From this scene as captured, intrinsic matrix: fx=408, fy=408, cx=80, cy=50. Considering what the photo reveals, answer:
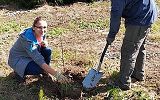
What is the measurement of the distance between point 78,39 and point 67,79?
188 centimetres

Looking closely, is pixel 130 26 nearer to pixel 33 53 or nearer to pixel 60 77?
pixel 60 77

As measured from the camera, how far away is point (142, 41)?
5.42 meters

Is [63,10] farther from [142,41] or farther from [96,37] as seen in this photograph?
[142,41]

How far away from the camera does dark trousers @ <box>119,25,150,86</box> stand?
527cm

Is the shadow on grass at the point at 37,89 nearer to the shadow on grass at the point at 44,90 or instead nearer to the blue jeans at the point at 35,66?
the shadow on grass at the point at 44,90

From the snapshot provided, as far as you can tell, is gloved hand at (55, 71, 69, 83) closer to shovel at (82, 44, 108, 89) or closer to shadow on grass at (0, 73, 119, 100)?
shadow on grass at (0, 73, 119, 100)

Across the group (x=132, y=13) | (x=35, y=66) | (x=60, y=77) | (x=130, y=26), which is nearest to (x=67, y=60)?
(x=35, y=66)

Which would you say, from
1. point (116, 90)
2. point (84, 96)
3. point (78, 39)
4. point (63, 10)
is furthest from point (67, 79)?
point (63, 10)

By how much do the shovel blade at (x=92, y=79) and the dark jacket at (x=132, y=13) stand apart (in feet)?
2.29

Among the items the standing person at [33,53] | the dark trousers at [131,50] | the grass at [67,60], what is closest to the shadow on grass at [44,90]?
the grass at [67,60]

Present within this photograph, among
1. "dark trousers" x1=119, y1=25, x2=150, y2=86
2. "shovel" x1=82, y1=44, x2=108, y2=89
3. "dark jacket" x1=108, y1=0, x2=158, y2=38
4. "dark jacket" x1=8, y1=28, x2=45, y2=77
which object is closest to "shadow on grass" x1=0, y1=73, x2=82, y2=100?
"shovel" x1=82, y1=44, x2=108, y2=89

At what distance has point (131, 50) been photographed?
5.36 metres

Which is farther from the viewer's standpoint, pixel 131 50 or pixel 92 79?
pixel 92 79

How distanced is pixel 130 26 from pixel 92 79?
91cm
